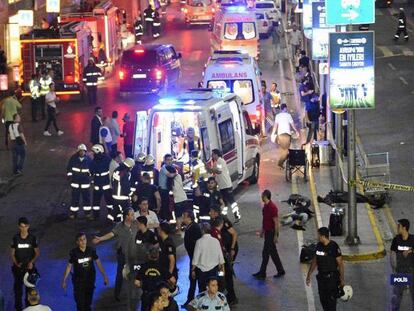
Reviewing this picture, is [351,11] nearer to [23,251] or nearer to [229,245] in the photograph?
[229,245]

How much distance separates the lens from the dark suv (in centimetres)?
4000

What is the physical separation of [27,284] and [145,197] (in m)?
5.07

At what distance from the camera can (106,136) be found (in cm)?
2858

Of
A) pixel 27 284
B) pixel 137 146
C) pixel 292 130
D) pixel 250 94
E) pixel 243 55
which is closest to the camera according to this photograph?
pixel 27 284

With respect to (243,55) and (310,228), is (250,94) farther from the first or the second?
(310,228)

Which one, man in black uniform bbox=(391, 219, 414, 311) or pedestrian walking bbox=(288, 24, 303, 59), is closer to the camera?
man in black uniform bbox=(391, 219, 414, 311)

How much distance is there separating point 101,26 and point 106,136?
1820 cm

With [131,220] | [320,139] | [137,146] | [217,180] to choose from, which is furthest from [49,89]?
[131,220]

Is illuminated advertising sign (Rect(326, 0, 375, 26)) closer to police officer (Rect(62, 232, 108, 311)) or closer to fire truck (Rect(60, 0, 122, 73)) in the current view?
police officer (Rect(62, 232, 108, 311))

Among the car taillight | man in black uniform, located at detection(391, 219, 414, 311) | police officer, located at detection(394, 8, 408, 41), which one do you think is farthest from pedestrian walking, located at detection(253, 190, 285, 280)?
police officer, located at detection(394, 8, 408, 41)

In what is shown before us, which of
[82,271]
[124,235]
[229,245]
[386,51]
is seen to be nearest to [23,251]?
[82,271]

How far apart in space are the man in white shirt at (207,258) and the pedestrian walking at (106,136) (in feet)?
39.4

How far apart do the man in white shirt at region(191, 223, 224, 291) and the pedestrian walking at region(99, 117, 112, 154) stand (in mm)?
12016

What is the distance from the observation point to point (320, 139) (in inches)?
1188
